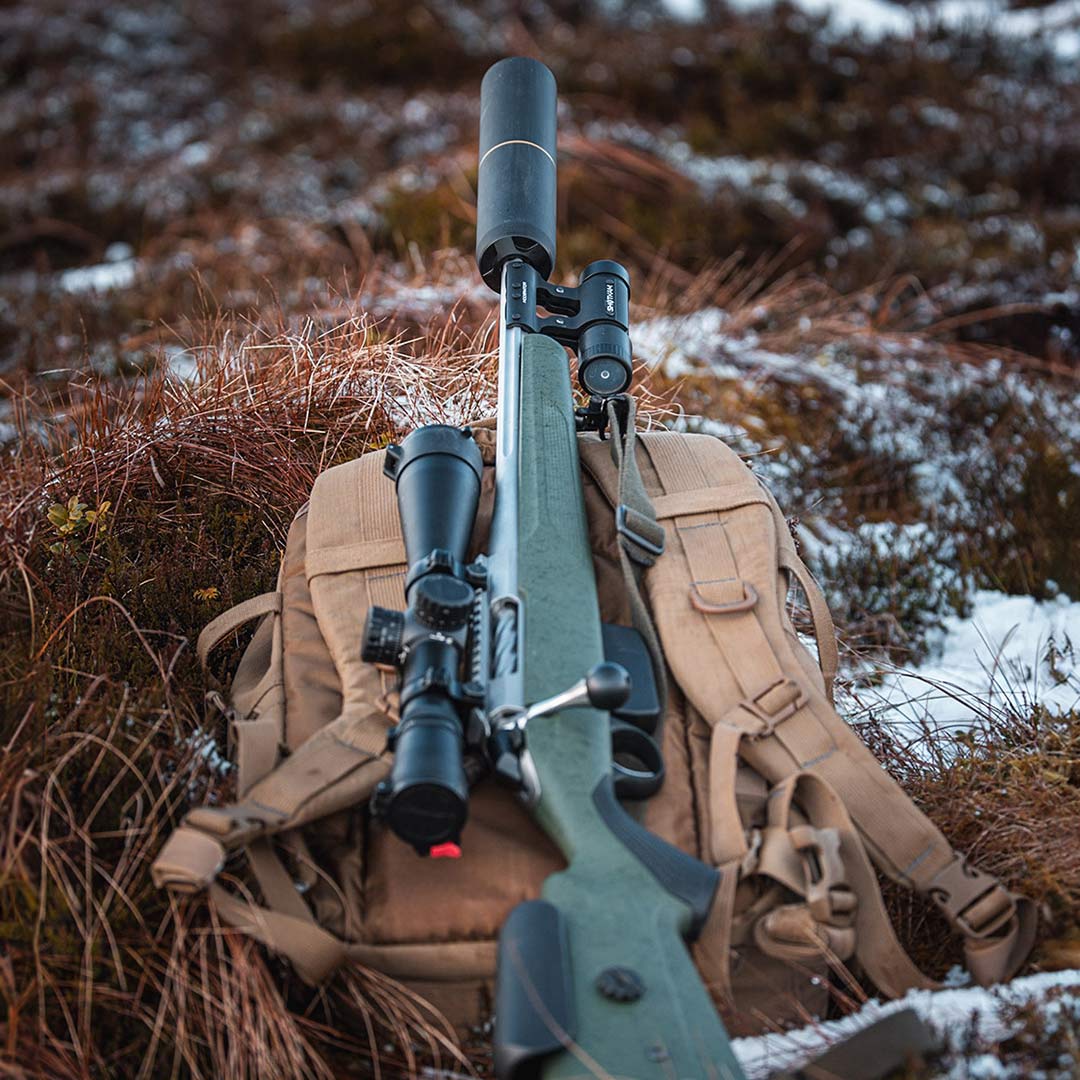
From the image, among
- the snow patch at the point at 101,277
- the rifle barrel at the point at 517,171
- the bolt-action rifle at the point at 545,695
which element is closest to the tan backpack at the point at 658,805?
the bolt-action rifle at the point at 545,695

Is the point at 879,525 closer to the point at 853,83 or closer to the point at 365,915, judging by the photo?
the point at 365,915

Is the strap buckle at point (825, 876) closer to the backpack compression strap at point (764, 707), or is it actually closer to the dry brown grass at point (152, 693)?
the backpack compression strap at point (764, 707)

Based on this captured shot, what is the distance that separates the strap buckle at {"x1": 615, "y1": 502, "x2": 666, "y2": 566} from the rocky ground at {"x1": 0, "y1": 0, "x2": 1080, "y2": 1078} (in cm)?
87

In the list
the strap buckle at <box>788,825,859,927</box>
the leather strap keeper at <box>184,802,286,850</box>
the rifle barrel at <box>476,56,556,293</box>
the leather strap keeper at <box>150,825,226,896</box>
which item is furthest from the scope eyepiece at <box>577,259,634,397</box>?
the leather strap keeper at <box>150,825,226,896</box>

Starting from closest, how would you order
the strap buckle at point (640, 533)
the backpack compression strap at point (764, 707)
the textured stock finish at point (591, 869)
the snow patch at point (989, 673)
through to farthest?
the textured stock finish at point (591, 869), the backpack compression strap at point (764, 707), the strap buckle at point (640, 533), the snow patch at point (989, 673)

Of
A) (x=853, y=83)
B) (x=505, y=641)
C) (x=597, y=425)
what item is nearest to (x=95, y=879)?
(x=505, y=641)

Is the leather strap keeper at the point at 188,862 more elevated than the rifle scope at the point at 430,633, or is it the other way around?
the rifle scope at the point at 430,633

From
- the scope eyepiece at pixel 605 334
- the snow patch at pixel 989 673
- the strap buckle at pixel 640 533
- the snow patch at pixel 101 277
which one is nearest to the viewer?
the strap buckle at pixel 640 533

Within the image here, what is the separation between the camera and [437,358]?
3.97 metres

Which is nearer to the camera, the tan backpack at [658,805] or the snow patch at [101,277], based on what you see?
the tan backpack at [658,805]

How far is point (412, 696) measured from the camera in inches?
86.3

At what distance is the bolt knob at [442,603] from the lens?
224 cm

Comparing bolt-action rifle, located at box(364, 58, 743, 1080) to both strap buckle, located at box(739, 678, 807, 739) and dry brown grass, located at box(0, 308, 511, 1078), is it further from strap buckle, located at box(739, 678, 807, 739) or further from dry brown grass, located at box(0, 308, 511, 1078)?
dry brown grass, located at box(0, 308, 511, 1078)

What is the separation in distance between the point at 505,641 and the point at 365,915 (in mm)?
615
